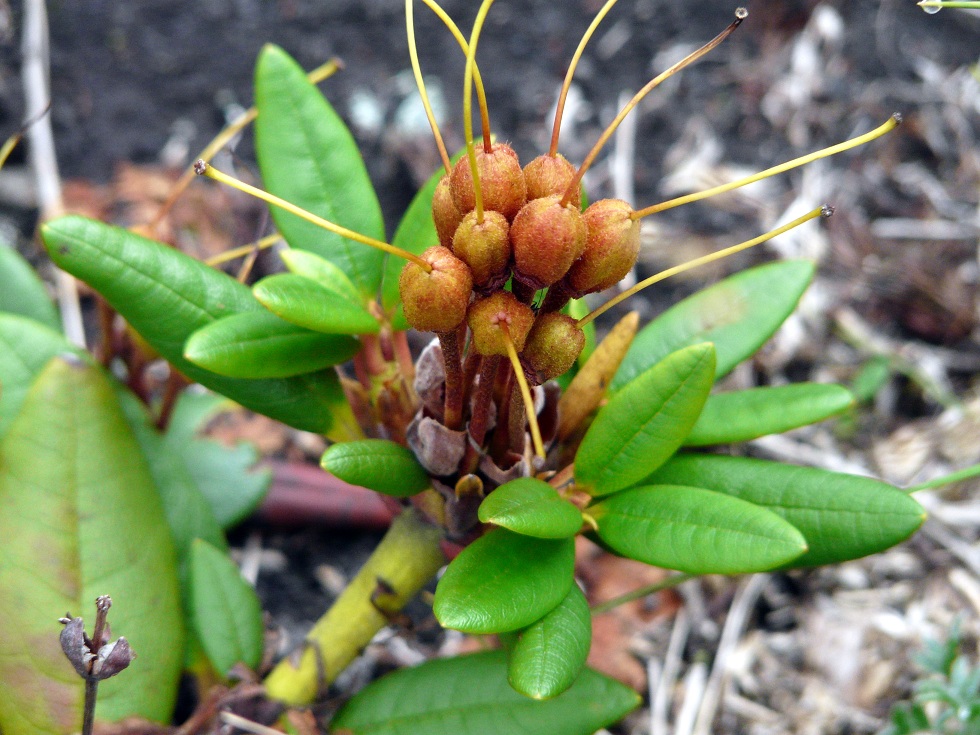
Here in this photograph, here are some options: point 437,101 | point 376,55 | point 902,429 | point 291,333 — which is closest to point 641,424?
point 291,333

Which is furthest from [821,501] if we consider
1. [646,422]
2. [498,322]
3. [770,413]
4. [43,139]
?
[43,139]

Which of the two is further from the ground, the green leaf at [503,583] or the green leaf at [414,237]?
the green leaf at [414,237]

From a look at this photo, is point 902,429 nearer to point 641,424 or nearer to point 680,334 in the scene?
point 680,334

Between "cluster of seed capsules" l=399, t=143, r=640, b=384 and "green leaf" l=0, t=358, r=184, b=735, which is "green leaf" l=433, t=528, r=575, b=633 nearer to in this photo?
"cluster of seed capsules" l=399, t=143, r=640, b=384

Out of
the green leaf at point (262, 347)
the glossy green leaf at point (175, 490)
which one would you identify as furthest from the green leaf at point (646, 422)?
the glossy green leaf at point (175, 490)

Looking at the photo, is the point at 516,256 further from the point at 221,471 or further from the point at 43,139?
the point at 43,139

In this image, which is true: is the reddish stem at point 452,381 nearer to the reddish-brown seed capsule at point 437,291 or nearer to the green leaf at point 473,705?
the reddish-brown seed capsule at point 437,291
